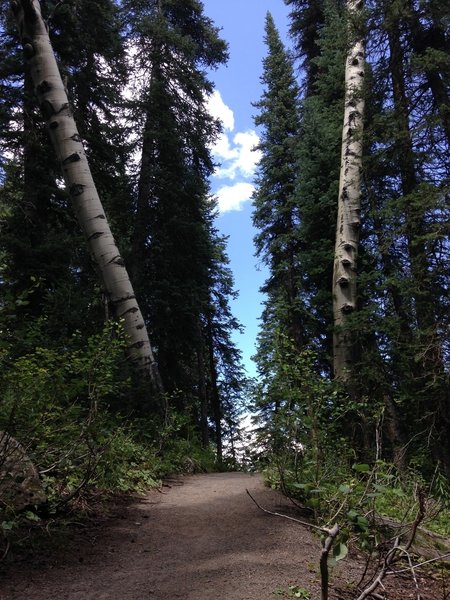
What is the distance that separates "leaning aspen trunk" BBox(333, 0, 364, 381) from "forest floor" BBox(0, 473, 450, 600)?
122 inches

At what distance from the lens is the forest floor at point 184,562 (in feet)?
8.79

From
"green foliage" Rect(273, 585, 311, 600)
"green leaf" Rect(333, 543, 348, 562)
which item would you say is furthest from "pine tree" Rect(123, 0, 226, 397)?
"green leaf" Rect(333, 543, 348, 562)

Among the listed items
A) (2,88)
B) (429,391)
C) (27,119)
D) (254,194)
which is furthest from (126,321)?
(254,194)

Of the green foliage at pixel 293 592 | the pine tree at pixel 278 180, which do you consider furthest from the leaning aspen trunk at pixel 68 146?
the pine tree at pixel 278 180

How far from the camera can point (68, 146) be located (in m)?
6.84

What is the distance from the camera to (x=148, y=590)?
2686 mm

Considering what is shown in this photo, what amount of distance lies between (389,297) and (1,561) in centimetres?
715

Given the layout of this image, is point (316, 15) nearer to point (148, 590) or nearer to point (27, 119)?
point (27, 119)

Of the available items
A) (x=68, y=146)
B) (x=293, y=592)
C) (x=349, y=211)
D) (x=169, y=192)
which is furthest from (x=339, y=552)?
(x=169, y=192)

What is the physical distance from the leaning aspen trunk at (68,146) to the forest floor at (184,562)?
353 cm

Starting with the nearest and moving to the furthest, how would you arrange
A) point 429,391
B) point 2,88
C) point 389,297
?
point 429,391 → point 389,297 → point 2,88

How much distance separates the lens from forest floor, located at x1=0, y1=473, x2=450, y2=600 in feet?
8.79

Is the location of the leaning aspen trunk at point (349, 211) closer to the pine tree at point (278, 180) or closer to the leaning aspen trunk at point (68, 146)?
the leaning aspen trunk at point (68, 146)

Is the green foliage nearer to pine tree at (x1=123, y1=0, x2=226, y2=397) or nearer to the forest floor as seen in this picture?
the forest floor
